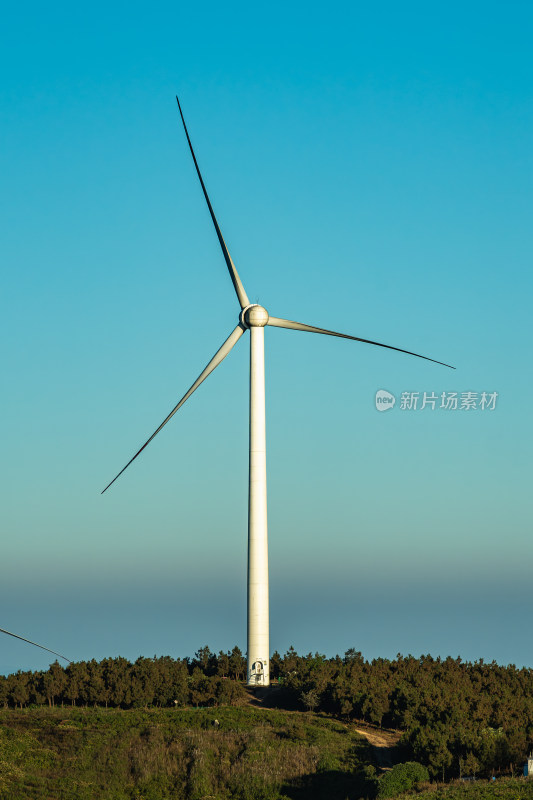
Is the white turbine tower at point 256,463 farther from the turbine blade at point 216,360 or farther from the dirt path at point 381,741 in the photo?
the dirt path at point 381,741

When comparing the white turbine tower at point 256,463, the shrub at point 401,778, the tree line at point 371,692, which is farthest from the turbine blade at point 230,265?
the shrub at point 401,778

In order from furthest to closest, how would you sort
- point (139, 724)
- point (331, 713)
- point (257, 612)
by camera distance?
point (257, 612), point (331, 713), point (139, 724)

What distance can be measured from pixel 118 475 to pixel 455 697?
2881cm

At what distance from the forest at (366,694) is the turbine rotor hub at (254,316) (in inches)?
1079

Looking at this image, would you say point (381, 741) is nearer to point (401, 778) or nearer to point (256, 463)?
point (401, 778)

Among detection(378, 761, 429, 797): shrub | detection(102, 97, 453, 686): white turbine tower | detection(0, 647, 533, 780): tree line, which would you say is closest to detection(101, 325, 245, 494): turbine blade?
detection(102, 97, 453, 686): white turbine tower

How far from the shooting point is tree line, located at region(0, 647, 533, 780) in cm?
5338

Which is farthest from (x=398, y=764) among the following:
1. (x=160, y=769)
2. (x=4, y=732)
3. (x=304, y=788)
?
(x=4, y=732)

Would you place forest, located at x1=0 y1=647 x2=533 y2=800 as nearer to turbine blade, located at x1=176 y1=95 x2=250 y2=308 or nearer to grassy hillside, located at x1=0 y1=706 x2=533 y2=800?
grassy hillside, located at x1=0 y1=706 x2=533 y2=800

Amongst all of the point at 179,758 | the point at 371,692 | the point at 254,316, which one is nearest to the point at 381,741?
the point at 371,692

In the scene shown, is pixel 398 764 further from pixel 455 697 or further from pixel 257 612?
pixel 257 612

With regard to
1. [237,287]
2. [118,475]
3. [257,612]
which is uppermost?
[237,287]

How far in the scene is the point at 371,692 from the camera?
62.2m

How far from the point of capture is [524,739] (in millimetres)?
54562
